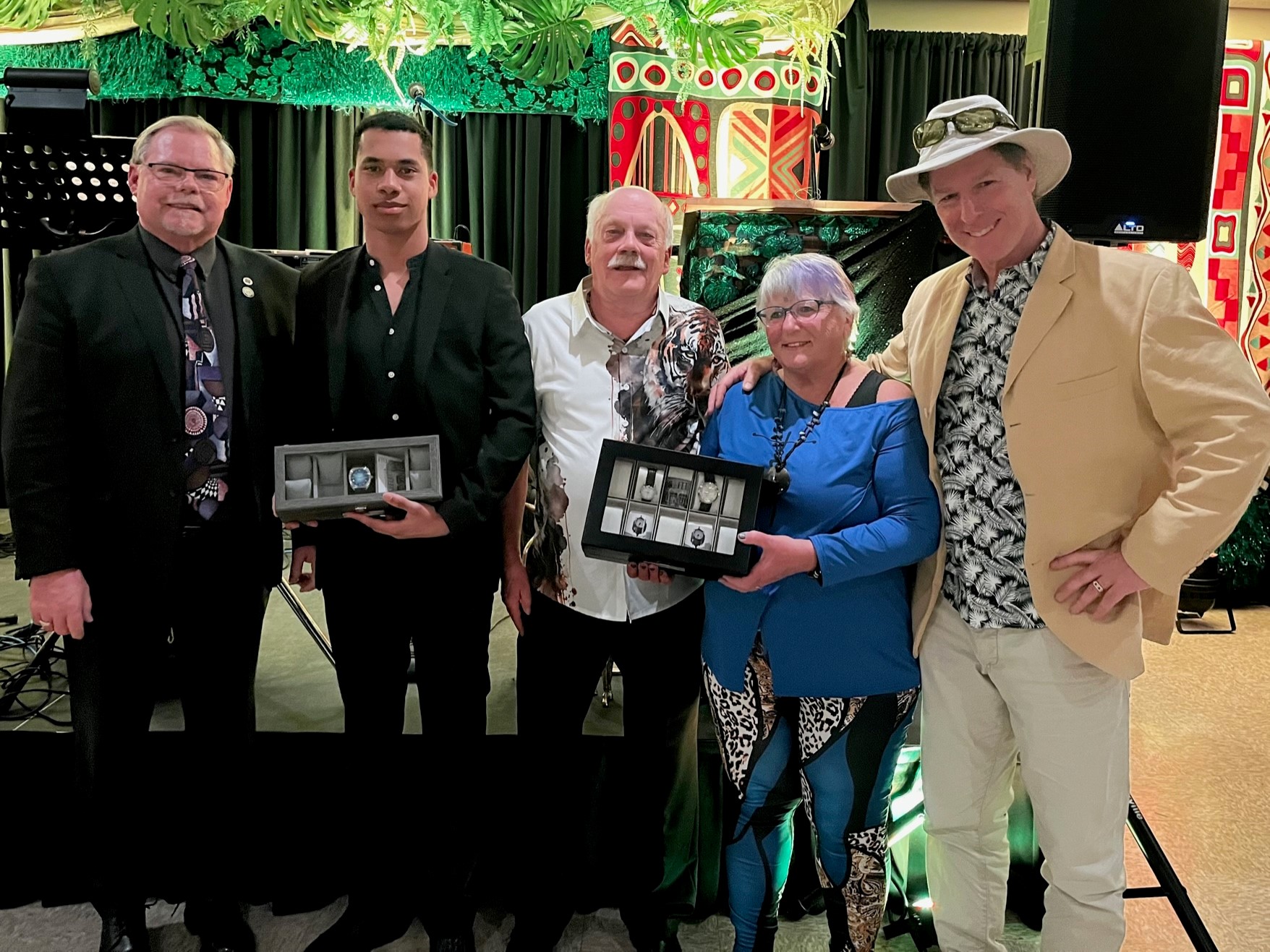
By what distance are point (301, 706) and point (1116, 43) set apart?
294 centimetres

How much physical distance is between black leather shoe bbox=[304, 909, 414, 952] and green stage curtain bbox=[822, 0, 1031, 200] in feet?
15.2

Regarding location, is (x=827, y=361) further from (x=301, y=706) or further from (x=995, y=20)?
(x=995, y=20)

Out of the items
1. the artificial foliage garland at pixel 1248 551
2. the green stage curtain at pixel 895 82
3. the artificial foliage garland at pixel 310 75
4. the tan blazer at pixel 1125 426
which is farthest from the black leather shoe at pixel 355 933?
the green stage curtain at pixel 895 82

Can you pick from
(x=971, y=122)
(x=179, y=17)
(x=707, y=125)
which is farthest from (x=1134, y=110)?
(x=179, y=17)

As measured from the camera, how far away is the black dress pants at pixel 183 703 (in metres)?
1.79

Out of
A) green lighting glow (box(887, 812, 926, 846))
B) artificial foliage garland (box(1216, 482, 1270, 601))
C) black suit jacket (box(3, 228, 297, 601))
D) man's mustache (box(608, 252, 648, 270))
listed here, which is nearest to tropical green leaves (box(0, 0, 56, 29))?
black suit jacket (box(3, 228, 297, 601))

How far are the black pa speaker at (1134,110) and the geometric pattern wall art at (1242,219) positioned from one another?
2.44 metres

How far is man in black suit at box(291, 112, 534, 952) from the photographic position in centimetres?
177

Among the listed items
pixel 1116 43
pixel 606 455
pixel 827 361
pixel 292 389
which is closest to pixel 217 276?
pixel 292 389

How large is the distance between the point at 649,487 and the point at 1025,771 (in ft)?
2.72

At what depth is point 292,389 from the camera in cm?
187

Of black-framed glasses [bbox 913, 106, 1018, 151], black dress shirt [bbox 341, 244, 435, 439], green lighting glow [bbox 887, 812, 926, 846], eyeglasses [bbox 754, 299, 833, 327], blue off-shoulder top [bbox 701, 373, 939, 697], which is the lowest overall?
green lighting glow [bbox 887, 812, 926, 846]

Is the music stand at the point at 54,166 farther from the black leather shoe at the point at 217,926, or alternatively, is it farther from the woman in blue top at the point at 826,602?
the woman in blue top at the point at 826,602

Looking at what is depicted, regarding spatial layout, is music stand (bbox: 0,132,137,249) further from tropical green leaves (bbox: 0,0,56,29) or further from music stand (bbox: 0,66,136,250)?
tropical green leaves (bbox: 0,0,56,29)
